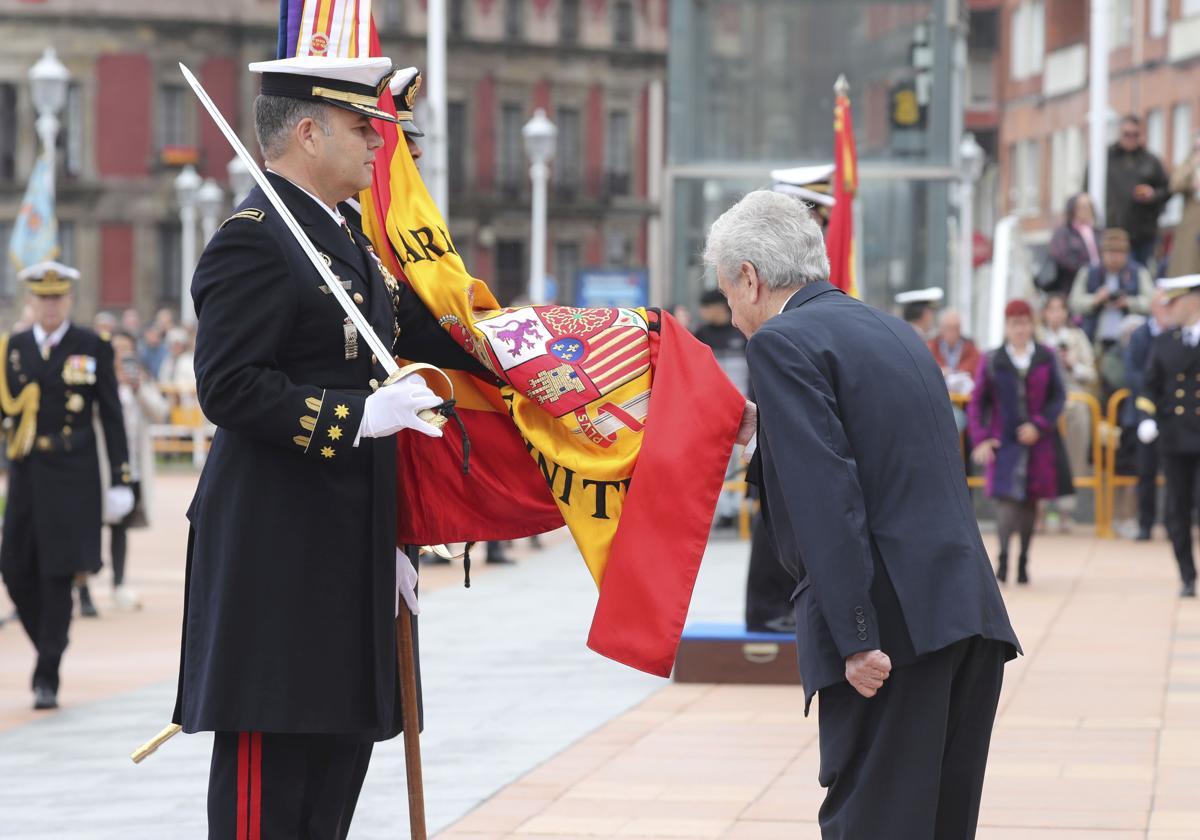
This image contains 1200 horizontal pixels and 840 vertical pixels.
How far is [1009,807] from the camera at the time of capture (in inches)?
282

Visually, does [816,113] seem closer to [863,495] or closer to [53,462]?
[53,462]

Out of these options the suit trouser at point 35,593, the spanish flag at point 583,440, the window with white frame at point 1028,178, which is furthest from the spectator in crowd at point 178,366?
the window with white frame at point 1028,178

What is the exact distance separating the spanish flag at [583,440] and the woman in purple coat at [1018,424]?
32.0 ft

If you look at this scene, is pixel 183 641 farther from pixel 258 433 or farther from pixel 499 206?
pixel 499 206

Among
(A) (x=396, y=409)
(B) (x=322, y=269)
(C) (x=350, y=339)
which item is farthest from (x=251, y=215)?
(A) (x=396, y=409)

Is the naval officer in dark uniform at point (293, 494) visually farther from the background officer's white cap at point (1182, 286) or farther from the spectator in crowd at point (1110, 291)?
the spectator in crowd at point (1110, 291)

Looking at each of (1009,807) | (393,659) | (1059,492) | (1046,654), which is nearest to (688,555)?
(393,659)

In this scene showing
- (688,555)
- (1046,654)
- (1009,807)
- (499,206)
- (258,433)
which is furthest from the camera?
(499,206)

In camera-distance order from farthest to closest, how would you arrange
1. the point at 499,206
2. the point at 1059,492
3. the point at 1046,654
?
the point at 499,206 < the point at 1059,492 < the point at 1046,654

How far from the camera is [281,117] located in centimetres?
473

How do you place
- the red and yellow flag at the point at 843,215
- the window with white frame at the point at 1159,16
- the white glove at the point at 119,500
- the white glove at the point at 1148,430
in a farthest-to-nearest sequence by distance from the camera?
the window with white frame at the point at 1159,16 → the white glove at the point at 1148,430 → the white glove at the point at 119,500 → the red and yellow flag at the point at 843,215

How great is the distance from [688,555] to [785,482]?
1.31 ft

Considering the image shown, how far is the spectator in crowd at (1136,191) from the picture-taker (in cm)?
2222

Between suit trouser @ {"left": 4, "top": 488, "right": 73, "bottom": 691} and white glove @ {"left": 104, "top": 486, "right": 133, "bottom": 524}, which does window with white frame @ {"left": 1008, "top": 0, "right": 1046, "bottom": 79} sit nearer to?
white glove @ {"left": 104, "top": 486, "right": 133, "bottom": 524}
